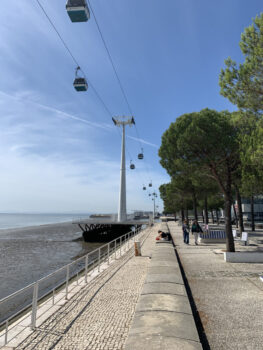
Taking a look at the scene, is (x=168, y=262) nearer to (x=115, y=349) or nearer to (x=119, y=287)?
(x=119, y=287)

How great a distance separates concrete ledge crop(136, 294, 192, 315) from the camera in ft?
16.2

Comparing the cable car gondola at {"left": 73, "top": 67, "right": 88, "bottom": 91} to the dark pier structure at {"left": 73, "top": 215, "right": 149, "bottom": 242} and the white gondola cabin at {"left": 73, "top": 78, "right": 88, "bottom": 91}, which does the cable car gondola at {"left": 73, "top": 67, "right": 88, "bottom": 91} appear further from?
the dark pier structure at {"left": 73, "top": 215, "right": 149, "bottom": 242}

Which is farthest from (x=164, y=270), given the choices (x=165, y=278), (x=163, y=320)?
(x=163, y=320)

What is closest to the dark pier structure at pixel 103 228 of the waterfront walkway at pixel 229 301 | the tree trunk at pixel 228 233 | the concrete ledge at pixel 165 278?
the tree trunk at pixel 228 233

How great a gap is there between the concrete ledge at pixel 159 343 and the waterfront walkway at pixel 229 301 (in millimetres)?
886

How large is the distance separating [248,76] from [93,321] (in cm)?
885

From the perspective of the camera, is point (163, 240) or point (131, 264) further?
point (163, 240)

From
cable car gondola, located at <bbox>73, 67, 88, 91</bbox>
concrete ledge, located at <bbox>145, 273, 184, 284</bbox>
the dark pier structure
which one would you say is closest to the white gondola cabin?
cable car gondola, located at <bbox>73, 67, 88, 91</bbox>

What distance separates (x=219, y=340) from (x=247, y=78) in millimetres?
7878

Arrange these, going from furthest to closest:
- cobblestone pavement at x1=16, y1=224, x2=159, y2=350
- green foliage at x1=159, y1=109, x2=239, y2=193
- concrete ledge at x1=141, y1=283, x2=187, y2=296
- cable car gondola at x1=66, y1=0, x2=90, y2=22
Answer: green foliage at x1=159, y1=109, x2=239, y2=193, concrete ledge at x1=141, y1=283, x2=187, y2=296, cable car gondola at x1=66, y1=0, x2=90, y2=22, cobblestone pavement at x1=16, y1=224, x2=159, y2=350

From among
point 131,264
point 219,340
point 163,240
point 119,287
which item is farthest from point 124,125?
point 219,340

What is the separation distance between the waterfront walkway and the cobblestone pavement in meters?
1.80

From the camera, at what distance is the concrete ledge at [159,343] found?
→ 3.54 metres

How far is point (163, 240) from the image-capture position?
53.6 feet
